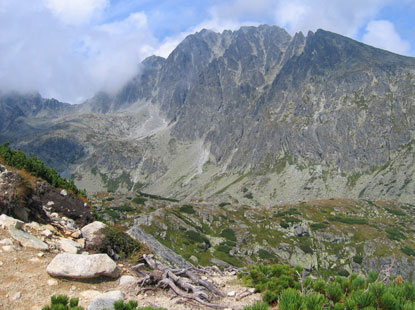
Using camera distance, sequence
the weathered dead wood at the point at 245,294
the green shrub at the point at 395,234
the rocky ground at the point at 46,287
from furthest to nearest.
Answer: the green shrub at the point at 395,234 < the weathered dead wood at the point at 245,294 < the rocky ground at the point at 46,287

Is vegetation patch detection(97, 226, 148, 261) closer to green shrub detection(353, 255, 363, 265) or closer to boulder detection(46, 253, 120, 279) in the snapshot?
boulder detection(46, 253, 120, 279)

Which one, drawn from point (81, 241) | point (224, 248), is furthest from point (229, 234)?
point (81, 241)

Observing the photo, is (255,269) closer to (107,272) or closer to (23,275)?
(107,272)

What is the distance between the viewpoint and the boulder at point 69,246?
12.4 m

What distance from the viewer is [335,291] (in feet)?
28.0

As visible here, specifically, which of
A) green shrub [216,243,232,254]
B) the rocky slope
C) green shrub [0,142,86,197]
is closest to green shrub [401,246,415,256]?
the rocky slope

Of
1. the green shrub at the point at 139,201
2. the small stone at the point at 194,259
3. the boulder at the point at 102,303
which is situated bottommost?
the green shrub at the point at 139,201

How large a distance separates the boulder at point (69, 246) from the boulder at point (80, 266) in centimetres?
197

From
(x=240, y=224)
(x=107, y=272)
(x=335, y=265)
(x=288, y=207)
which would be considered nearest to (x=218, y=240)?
(x=240, y=224)

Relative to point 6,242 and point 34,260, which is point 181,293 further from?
point 6,242

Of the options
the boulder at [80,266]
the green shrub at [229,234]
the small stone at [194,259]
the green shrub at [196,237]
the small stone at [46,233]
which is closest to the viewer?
the boulder at [80,266]

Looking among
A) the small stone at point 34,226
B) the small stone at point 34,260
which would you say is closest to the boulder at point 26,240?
the small stone at point 34,260

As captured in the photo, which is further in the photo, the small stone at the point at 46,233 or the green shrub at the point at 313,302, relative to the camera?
the small stone at the point at 46,233

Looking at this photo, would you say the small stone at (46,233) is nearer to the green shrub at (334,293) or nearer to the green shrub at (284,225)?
the green shrub at (334,293)
